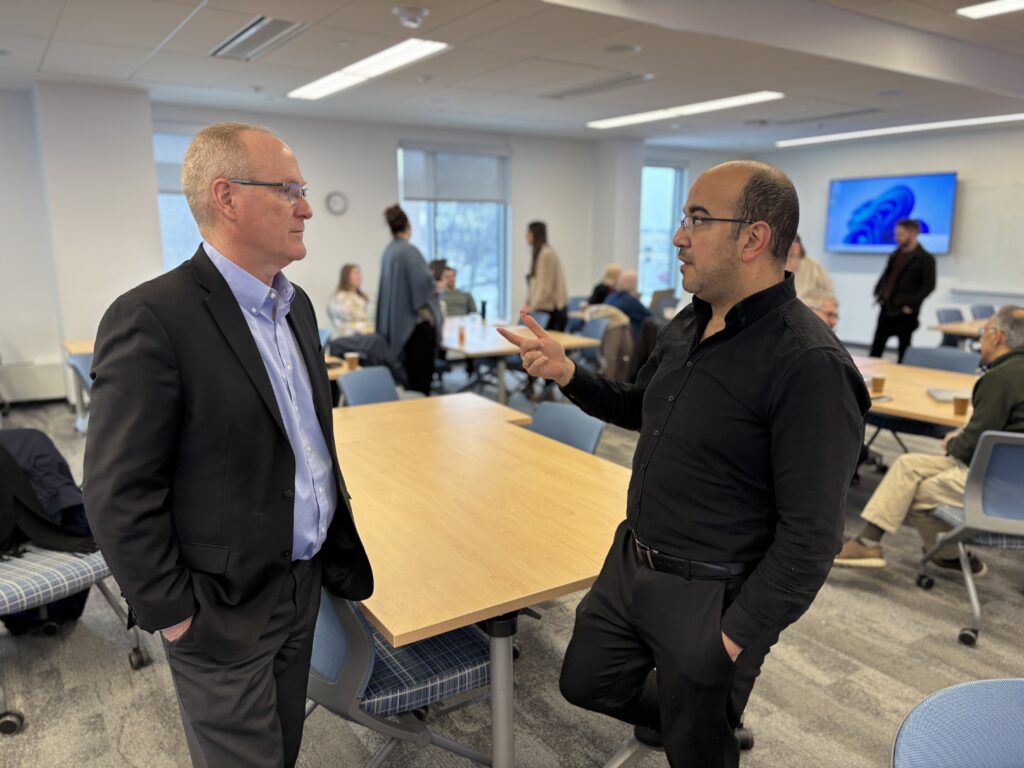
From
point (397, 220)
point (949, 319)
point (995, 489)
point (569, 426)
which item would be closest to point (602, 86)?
point (397, 220)

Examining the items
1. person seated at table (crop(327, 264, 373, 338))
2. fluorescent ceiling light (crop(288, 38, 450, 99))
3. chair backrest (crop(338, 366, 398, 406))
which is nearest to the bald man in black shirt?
chair backrest (crop(338, 366, 398, 406))

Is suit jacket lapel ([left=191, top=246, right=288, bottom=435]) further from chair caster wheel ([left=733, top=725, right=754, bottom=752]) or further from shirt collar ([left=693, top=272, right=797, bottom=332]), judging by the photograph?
chair caster wheel ([left=733, top=725, right=754, bottom=752])

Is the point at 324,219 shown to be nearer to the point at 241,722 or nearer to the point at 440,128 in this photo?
the point at 440,128

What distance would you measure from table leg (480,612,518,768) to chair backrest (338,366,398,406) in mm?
2287

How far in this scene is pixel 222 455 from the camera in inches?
52.6

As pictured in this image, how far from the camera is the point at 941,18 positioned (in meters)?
5.03

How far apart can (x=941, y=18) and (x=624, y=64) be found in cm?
222

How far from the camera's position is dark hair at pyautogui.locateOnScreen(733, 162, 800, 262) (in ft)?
4.81

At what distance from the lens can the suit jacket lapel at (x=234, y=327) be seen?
4.41 feet

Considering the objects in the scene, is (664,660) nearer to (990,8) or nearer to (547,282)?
(990,8)

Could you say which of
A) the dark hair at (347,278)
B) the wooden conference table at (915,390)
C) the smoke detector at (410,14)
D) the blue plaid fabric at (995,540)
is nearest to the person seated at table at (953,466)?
the blue plaid fabric at (995,540)

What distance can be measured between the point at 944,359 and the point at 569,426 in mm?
3360

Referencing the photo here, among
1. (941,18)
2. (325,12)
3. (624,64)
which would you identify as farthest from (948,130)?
(325,12)

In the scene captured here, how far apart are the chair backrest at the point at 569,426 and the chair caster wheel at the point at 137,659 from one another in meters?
1.84
